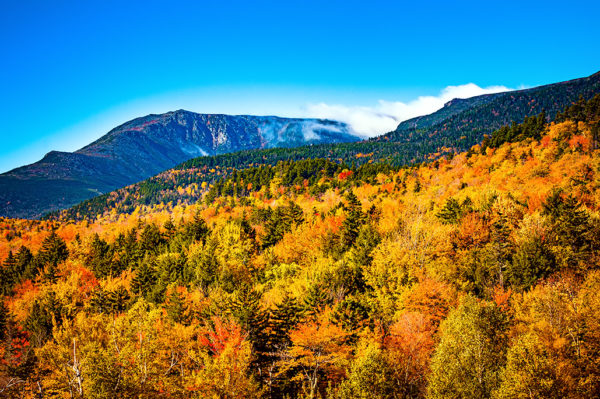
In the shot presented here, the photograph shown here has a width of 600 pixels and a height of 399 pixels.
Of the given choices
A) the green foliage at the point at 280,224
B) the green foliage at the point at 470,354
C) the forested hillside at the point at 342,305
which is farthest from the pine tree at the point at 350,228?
the green foliage at the point at 470,354

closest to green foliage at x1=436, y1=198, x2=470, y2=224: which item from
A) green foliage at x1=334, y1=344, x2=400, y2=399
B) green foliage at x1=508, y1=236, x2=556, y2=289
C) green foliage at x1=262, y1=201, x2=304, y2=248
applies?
green foliage at x1=508, y1=236, x2=556, y2=289

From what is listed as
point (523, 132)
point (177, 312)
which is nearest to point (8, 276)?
point (177, 312)

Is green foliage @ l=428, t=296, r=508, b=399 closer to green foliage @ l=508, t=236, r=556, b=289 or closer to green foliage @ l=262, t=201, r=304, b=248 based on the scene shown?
green foliage @ l=508, t=236, r=556, b=289

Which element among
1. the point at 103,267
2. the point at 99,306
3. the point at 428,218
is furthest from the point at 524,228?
the point at 103,267

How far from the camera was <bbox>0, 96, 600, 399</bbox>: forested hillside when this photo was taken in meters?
27.3

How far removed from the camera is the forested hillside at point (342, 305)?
2733cm

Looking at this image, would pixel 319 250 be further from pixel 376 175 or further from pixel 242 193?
pixel 242 193

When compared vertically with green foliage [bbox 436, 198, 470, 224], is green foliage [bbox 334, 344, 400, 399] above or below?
below

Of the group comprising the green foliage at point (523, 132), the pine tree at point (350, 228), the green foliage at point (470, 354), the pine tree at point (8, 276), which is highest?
the green foliage at point (523, 132)

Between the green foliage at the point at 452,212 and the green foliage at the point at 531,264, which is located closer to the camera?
the green foliage at the point at 531,264

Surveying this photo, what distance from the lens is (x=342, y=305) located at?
4006 centimetres

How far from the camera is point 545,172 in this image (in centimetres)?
8756

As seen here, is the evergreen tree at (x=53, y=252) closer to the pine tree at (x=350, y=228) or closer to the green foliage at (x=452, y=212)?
the pine tree at (x=350, y=228)

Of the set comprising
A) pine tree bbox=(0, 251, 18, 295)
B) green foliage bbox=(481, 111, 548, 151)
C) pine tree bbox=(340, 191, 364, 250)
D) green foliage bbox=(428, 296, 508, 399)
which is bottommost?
green foliage bbox=(428, 296, 508, 399)
